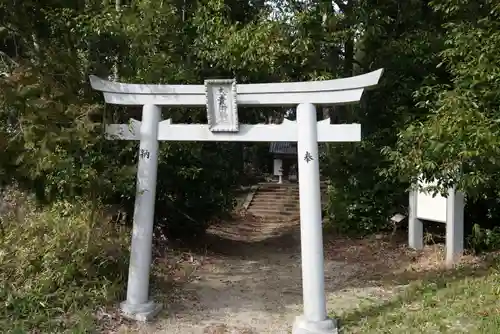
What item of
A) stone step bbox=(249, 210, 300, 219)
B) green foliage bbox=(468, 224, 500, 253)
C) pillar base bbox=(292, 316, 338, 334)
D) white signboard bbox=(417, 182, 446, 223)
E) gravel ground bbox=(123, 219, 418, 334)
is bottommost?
stone step bbox=(249, 210, 300, 219)

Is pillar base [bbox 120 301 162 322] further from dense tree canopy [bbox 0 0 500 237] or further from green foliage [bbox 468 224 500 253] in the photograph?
green foliage [bbox 468 224 500 253]

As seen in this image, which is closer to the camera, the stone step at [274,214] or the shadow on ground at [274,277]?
the shadow on ground at [274,277]

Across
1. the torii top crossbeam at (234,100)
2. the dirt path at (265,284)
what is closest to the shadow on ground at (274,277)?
the dirt path at (265,284)

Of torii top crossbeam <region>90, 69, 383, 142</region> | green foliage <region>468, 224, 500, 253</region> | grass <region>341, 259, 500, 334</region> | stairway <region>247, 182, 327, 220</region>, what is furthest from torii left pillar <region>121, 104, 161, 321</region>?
stairway <region>247, 182, 327, 220</region>

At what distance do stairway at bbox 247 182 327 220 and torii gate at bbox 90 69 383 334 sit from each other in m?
11.8

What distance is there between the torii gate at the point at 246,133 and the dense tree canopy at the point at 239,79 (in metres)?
0.55

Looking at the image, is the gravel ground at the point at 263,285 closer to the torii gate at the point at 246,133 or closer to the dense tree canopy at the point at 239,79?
the torii gate at the point at 246,133

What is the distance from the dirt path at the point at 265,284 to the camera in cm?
601

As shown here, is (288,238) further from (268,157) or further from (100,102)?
(268,157)

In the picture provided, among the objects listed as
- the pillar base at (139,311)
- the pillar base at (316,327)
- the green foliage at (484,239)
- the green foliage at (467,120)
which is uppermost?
the green foliage at (467,120)

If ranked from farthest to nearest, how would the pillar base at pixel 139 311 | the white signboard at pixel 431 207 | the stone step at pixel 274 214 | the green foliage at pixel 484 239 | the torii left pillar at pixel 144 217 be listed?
the stone step at pixel 274 214, the white signboard at pixel 431 207, the green foliage at pixel 484 239, the torii left pillar at pixel 144 217, the pillar base at pixel 139 311

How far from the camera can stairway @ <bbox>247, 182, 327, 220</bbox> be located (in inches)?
725

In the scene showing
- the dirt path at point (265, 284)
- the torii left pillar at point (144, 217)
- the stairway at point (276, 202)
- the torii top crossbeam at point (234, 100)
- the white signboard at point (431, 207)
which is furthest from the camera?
the stairway at point (276, 202)

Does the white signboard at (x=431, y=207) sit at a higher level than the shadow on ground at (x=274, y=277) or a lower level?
higher
